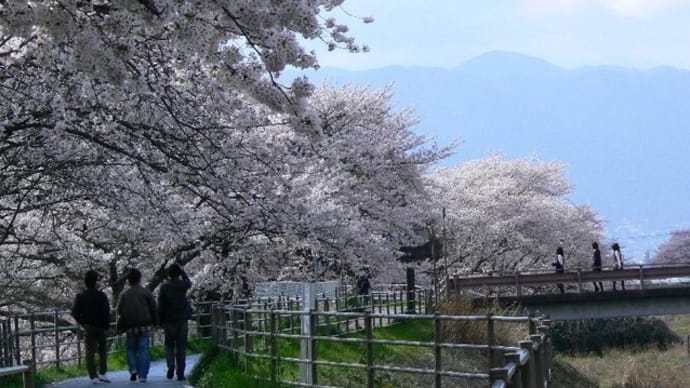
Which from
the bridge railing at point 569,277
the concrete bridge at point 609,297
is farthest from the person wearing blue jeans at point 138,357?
the concrete bridge at point 609,297

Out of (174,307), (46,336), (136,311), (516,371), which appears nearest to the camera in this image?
(516,371)

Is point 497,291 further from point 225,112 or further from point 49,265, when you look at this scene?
point 225,112

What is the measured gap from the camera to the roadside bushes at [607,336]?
162 ft

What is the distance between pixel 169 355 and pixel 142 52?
6.34m

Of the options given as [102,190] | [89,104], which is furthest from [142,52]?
[102,190]

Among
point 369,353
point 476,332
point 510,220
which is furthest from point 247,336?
point 510,220

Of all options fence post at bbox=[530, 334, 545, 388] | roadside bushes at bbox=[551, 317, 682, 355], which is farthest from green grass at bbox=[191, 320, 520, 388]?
roadside bushes at bbox=[551, 317, 682, 355]

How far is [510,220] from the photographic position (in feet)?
173

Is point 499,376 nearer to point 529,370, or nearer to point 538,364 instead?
point 529,370

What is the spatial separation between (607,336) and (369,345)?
3889 cm

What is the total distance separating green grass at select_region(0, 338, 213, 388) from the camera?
15.7m

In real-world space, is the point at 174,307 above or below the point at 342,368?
above

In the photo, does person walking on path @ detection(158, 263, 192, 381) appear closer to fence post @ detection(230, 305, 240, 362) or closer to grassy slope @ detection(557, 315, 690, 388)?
fence post @ detection(230, 305, 240, 362)

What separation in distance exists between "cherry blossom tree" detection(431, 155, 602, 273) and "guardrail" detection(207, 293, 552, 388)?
27.5 meters
